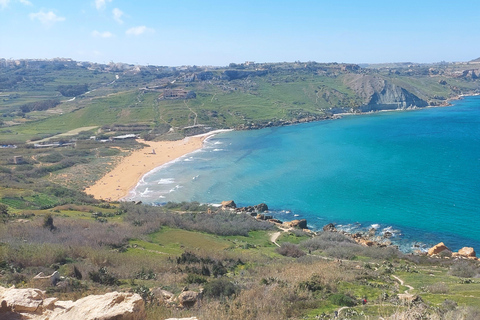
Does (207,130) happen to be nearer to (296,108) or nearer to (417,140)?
(296,108)

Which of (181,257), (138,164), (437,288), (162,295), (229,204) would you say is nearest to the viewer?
(162,295)

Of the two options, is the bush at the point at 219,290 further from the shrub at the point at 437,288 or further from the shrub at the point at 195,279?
the shrub at the point at 437,288

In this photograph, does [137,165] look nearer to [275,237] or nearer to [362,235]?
[275,237]

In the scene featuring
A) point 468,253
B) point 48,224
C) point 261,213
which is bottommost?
point 261,213

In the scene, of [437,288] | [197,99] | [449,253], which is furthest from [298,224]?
[197,99]

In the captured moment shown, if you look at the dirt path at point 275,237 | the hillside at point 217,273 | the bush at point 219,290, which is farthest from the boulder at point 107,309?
the dirt path at point 275,237

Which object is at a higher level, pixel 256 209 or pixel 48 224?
pixel 48 224

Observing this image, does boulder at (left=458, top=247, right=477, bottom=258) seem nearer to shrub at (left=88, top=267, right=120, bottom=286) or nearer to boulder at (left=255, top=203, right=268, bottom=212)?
boulder at (left=255, top=203, right=268, bottom=212)

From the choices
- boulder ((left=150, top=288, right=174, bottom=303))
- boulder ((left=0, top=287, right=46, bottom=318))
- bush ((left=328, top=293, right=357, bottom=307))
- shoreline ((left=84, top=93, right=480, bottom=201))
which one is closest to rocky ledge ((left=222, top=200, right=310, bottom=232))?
shoreline ((left=84, top=93, right=480, bottom=201))
